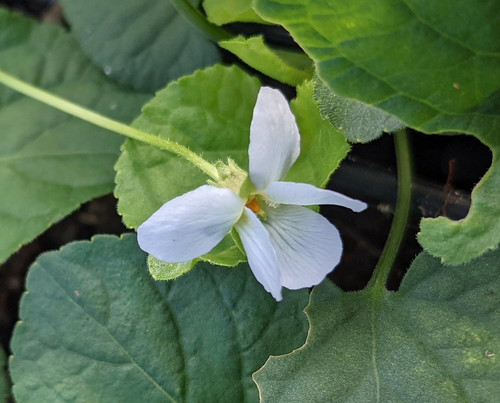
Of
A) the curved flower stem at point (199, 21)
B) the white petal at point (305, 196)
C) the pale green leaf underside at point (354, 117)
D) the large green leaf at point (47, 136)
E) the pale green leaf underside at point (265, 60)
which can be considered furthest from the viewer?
the large green leaf at point (47, 136)

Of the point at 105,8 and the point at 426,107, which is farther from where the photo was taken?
the point at 105,8

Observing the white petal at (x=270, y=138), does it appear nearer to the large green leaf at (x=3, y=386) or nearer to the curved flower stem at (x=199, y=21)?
the curved flower stem at (x=199, y=21)

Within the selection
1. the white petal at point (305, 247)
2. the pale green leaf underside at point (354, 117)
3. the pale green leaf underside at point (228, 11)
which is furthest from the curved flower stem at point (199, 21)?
the white petal at point (305, 247)

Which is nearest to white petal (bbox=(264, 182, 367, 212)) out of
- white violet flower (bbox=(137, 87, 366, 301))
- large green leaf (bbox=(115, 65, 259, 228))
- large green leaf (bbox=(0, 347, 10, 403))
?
white violet flower (bbox=(137, 87, 366, 301))

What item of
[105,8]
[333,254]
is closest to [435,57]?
[333,254]

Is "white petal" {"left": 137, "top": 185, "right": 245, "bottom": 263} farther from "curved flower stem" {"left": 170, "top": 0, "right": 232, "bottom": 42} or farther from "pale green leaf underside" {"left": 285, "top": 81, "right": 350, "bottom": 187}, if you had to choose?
"curved flower stem" {"left": 170, "top": 0, "right": 232, "bottom": 42}

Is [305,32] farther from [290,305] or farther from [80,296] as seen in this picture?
[80,296]
